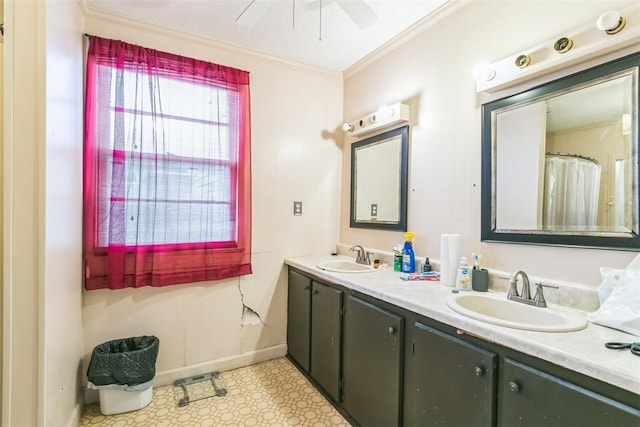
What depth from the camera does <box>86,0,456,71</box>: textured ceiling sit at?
1923 mm

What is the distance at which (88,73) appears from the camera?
6.35ft

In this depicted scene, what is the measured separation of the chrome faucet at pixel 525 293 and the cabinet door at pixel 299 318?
131 cm

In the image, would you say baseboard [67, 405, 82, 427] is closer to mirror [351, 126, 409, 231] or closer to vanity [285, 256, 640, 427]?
vanity [285, 256, 640, 427]

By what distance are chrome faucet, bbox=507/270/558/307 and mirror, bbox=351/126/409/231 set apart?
84cm

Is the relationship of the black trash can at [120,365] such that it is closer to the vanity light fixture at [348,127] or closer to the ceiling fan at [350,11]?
the ceiling fan at [350,11]

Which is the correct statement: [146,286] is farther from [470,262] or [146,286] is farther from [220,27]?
[470,262]

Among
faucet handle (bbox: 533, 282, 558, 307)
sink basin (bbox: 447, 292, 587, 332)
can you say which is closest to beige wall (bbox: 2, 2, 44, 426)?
sink basin (bbox: 447, 292, 587, 332)

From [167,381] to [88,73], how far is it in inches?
84.1

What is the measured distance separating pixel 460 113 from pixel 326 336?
164 cm

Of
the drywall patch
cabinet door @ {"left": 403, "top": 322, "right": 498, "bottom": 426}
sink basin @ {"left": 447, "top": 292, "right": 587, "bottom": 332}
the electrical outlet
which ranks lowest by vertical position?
the drywall patch

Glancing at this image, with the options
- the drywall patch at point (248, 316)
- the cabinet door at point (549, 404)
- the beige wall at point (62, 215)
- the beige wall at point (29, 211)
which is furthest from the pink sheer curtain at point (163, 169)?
the cabinet door at point (549, 404)

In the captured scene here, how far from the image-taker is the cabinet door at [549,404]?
32.9 inches

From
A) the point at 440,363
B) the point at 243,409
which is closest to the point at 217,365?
the point at 243,409

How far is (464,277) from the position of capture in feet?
5.42
